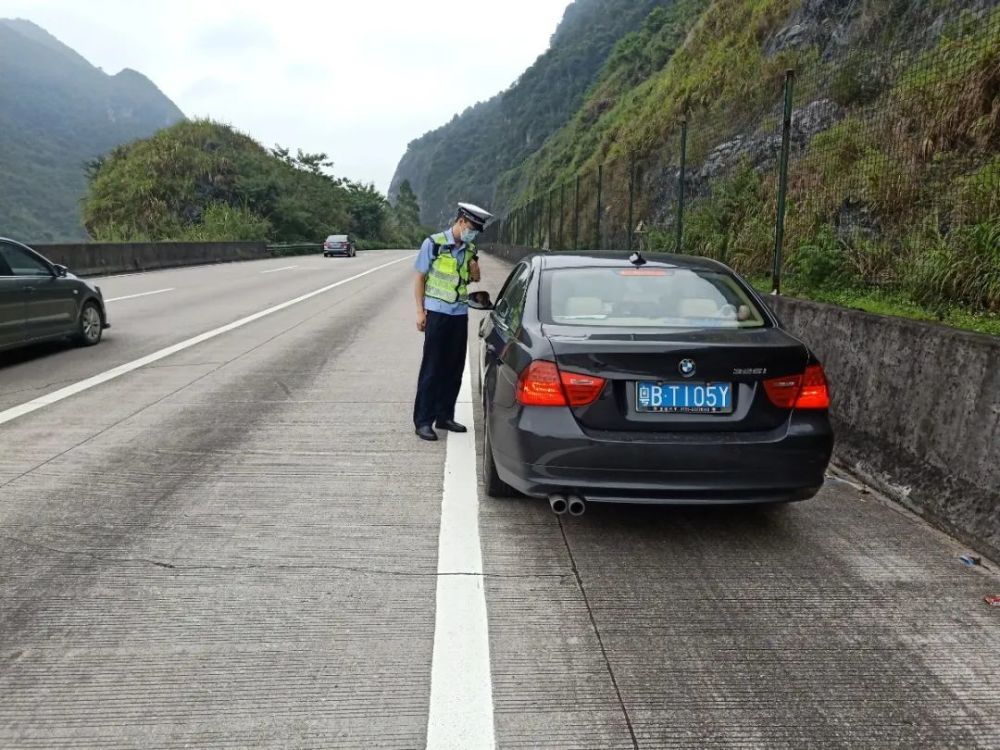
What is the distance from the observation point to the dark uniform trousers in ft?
19.9

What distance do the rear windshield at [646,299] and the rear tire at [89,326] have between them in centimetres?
Answer: 773

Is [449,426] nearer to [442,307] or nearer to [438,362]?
[438,362]

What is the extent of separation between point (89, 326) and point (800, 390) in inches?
368

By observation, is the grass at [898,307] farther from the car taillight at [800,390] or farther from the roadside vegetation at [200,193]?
the roadside vegetation at [200,193]

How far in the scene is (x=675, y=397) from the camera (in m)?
3.79

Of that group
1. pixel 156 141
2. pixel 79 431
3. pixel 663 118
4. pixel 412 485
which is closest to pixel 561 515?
pixel 412 485

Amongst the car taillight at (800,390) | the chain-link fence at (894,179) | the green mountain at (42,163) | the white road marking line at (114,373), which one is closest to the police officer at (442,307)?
the car taillight at (800,390)

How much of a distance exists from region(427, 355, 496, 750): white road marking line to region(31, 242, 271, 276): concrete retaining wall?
21.5 m

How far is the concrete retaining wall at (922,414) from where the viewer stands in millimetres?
4184

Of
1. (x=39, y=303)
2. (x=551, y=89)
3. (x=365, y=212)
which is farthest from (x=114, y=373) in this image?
(x=551, y=89)

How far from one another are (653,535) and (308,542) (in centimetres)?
174

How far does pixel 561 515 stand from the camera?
4.58m

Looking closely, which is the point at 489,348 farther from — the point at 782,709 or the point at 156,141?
the point at 156,141

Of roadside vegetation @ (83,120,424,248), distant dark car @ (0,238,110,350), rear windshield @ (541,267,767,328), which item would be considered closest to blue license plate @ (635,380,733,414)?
rear windshield @ (541,267,767,328)
